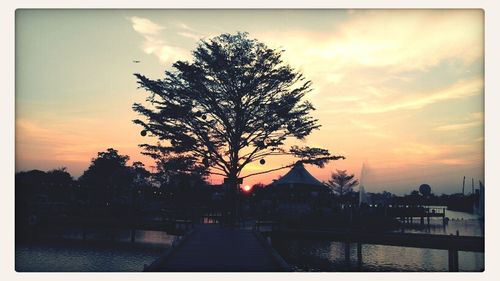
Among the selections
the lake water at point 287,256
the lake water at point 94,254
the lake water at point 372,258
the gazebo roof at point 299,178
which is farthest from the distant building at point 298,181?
the lake water at point 94,254

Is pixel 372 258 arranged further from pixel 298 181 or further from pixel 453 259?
pixel 298 181

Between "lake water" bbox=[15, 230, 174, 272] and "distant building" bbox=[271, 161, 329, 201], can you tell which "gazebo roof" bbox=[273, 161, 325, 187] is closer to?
"distant building" bbox=[271, 161, 329, 201]

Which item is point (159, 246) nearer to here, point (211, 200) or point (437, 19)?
point (211, 200)

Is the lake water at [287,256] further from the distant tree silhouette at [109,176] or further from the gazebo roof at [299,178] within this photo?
the distant tree silhouette at [109,176]

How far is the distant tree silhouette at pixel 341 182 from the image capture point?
97625 millimetres

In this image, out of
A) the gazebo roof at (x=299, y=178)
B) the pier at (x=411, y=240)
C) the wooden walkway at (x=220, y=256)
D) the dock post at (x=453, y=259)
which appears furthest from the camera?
the gazebo roof at (x=299, y=178)

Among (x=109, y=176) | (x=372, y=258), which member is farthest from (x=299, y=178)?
(x=109, y=176)

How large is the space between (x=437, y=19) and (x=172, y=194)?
4281cm

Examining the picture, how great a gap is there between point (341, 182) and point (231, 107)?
239 ft

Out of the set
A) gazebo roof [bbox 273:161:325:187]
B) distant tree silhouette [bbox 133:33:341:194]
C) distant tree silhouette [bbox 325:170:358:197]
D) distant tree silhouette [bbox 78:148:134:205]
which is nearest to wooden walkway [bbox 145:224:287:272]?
distant tree silhouette [bbox 133:33:341:194]

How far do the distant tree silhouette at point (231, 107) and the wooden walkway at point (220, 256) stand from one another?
8133 mm

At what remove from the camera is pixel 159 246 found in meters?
33.2

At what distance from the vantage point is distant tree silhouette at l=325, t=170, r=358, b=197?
97.6 metres
